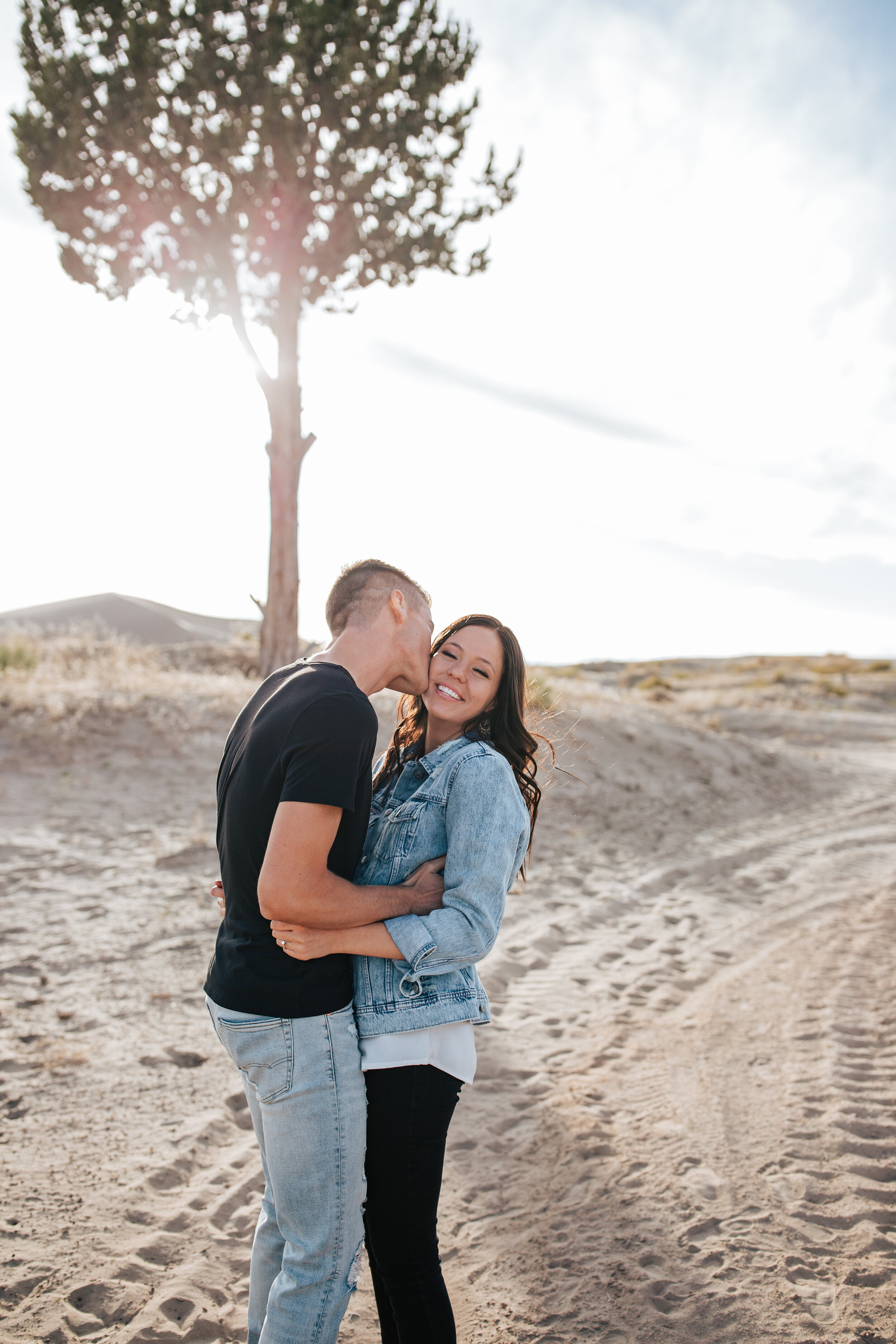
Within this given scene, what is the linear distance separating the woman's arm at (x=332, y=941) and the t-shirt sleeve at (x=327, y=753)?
0.29 metres

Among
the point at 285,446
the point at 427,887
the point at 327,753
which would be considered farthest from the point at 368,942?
the point at 285,446

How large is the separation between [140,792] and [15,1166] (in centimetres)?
597

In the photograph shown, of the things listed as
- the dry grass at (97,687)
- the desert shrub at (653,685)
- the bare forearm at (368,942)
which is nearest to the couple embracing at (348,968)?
the bare forearm at (368,942)

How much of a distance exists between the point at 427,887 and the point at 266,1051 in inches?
20.0

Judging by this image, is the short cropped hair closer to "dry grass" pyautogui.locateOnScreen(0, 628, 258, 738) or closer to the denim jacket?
the denim jacket

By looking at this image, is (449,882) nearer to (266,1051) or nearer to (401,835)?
(401,835)

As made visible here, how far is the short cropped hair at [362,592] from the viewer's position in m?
2.08

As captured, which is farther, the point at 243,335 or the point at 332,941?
the point at 243,335

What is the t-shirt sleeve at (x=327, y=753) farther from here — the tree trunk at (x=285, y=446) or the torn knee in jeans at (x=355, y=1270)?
the tree trunk at (x=285, y=446)

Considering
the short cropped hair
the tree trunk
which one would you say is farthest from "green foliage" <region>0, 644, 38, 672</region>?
the short cropped hair

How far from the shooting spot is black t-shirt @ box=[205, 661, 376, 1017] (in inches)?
66.7

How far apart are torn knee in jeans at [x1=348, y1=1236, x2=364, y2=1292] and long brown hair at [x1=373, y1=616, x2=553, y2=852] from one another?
3.34 feet

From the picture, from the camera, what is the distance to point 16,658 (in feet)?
43.0

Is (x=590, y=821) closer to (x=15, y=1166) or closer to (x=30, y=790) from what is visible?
(x=30, y=790)
